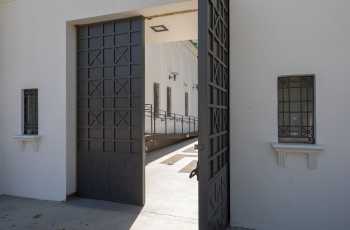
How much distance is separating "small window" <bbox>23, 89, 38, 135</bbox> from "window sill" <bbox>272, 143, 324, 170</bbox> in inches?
166

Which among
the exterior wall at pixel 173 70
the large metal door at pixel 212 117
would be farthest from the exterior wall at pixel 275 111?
the exterior wall at pixel 173 70

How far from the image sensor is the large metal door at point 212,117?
2.00 meters

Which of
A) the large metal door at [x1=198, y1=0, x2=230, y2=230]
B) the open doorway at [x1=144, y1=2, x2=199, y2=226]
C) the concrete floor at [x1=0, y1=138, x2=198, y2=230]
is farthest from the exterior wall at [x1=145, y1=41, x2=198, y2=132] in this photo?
the large metal door at [x1=198, y1=0, x2=230, y2=230]

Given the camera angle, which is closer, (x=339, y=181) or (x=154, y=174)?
(x=339, y=181)

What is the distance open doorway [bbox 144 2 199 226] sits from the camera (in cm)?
396

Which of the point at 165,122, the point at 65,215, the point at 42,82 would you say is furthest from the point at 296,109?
the point at 165,122

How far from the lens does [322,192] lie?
292 centimetres

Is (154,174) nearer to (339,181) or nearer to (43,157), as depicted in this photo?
(43,157)

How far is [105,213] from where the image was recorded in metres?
3.66

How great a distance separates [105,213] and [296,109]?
3.17 m

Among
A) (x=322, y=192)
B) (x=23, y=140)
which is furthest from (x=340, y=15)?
(x=23, y=140)

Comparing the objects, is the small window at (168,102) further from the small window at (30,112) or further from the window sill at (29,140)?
the window sill at (29,140)

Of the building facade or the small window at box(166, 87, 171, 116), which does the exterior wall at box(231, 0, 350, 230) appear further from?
the small window at box(166, 87, 171, 116)

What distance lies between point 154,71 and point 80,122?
234 inches
